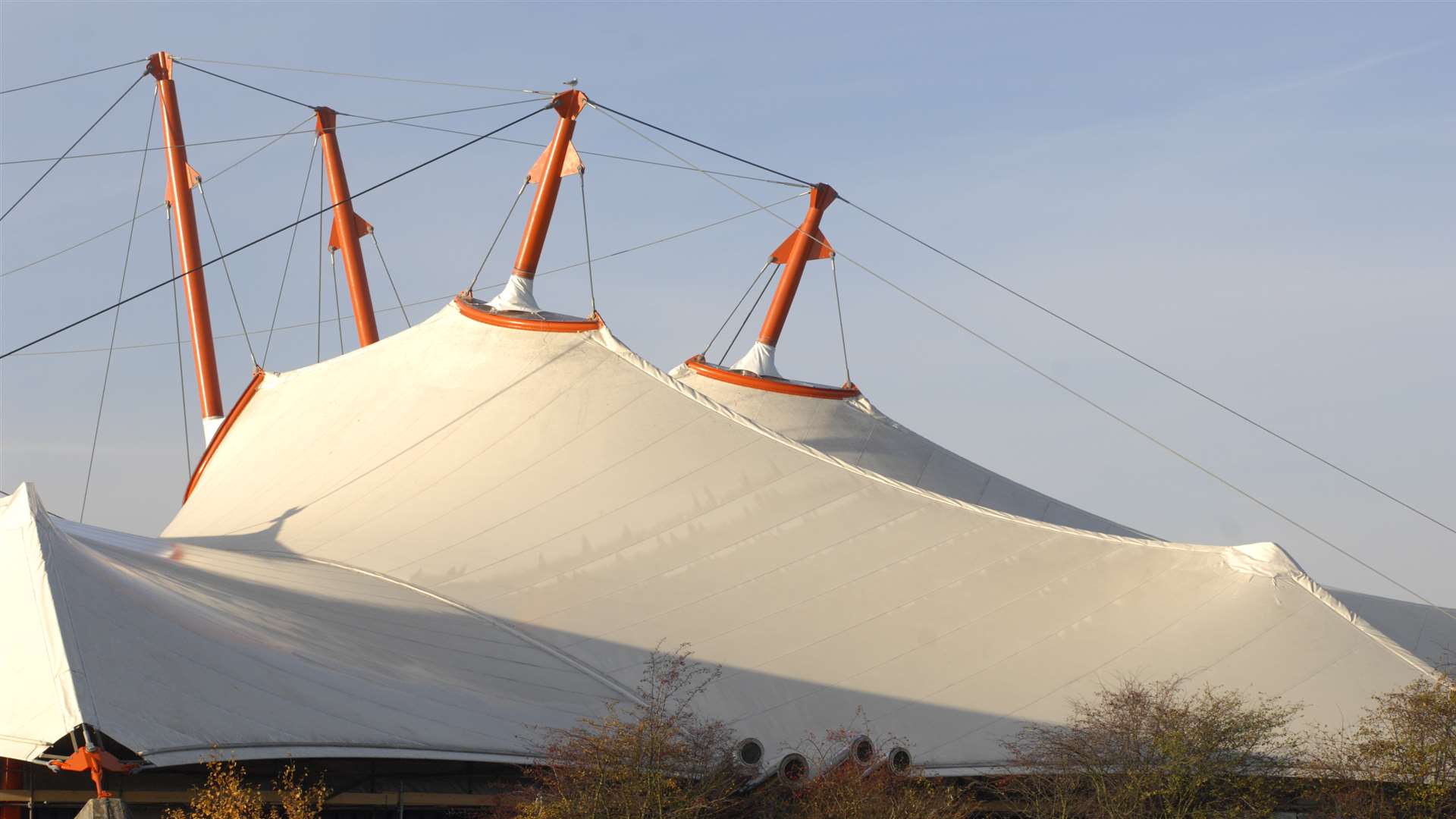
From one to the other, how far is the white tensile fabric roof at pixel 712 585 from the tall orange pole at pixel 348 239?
621 cm

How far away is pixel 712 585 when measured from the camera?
43.0 feet

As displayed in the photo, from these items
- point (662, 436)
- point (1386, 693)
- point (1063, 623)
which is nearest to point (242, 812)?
point (662, 436)

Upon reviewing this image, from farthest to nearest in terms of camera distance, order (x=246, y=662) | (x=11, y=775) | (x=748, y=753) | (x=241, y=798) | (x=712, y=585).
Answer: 1. (x=712, y=585)
2. (x=748, y=753)
3. (x=246, y=662)
4. (x=11, y=775)
5. (x=241, y=798)

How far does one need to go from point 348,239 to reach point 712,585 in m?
10.2

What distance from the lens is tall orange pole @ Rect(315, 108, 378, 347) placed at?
69.4 feet

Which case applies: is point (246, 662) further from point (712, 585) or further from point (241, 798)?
point (712, 585)

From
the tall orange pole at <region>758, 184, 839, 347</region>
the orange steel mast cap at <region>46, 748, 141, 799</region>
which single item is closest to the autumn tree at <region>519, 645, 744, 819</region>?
the orange steel mast cap at <region>46, 748, 141, 799</region>

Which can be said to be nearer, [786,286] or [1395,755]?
[1395,755]

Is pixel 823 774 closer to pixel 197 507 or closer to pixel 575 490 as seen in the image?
pixel 575 490

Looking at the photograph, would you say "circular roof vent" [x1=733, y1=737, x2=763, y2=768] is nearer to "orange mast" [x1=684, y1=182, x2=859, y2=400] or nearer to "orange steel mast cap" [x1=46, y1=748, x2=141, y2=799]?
"orange steel mast cap" [x1=46, y1=748, x2=141, y2=799]

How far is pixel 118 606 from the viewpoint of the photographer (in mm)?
10031

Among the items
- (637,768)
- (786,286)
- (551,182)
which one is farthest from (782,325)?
(637,768)

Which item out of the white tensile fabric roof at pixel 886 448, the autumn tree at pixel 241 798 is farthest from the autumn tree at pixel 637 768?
the white tensile fabric roof at pixel 886 448

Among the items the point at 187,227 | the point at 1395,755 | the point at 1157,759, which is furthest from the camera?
the point at 187,227
